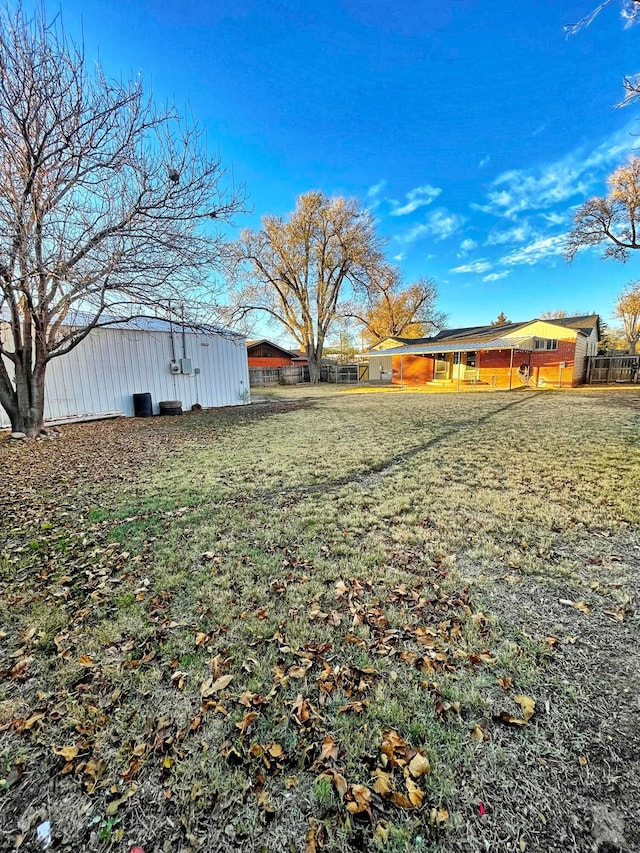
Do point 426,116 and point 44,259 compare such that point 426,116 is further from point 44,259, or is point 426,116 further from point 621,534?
point 621,534

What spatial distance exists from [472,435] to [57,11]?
9.51 m

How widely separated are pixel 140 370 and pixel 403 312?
94.5ft

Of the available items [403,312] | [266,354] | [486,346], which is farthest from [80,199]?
[403,312]

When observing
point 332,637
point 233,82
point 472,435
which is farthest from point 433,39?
point 332,637

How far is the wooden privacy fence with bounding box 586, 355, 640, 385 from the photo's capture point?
1964 cm

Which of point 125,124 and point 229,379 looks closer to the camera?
point 125,124

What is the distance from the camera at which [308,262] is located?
26812 mm

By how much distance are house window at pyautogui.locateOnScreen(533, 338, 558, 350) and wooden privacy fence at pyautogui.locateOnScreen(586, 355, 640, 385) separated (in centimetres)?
285

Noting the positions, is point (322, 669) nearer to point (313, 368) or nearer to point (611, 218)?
point (611, 218)

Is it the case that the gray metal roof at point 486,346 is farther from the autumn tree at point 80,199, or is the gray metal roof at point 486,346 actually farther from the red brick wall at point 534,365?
the autumn tree at point 80,199

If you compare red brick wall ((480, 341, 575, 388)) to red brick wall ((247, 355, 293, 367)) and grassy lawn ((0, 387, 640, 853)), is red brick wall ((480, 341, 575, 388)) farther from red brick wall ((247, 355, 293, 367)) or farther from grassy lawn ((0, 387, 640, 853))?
red brick wall ((247, 355, 293, 367))

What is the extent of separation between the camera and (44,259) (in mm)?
6086

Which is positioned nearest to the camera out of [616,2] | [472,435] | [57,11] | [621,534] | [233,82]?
[621,534]

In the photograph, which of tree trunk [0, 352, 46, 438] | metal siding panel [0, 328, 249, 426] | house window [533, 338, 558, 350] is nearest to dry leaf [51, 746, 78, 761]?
tree trunk [0, 352, 46, 438]
